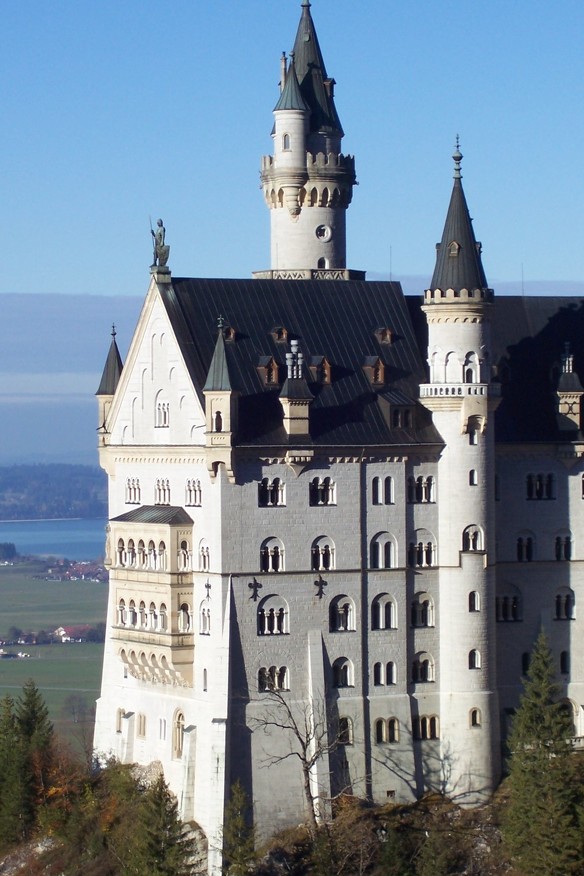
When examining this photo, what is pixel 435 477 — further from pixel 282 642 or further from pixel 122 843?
pixel 122 843

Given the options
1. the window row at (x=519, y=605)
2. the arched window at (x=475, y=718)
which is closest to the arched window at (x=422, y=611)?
the window row at (x=519, y=605)

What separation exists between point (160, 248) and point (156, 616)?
1465cm

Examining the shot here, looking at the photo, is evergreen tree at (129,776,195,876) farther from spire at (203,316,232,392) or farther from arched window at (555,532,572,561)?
arched window at (555,532,572,561)

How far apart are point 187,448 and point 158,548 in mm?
4280

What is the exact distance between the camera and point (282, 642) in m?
97.9

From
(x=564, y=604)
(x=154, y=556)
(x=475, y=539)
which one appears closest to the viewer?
(x=154, y=556)

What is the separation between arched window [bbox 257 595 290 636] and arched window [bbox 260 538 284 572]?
1.12 meters

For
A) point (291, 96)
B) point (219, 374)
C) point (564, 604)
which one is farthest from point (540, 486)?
point (291, 96)

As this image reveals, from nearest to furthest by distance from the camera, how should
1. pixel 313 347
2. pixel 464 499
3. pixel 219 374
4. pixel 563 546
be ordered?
pixel 219 374
pixel 464 499
pixel 313 347
pixel 563 546

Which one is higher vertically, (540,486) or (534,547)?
(540,486)

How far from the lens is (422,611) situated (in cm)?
10125

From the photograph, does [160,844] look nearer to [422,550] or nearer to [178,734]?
[178,734]

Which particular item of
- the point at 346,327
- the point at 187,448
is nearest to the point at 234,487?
the point at 187,448

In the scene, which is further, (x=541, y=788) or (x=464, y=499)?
(x=464, y=499)
